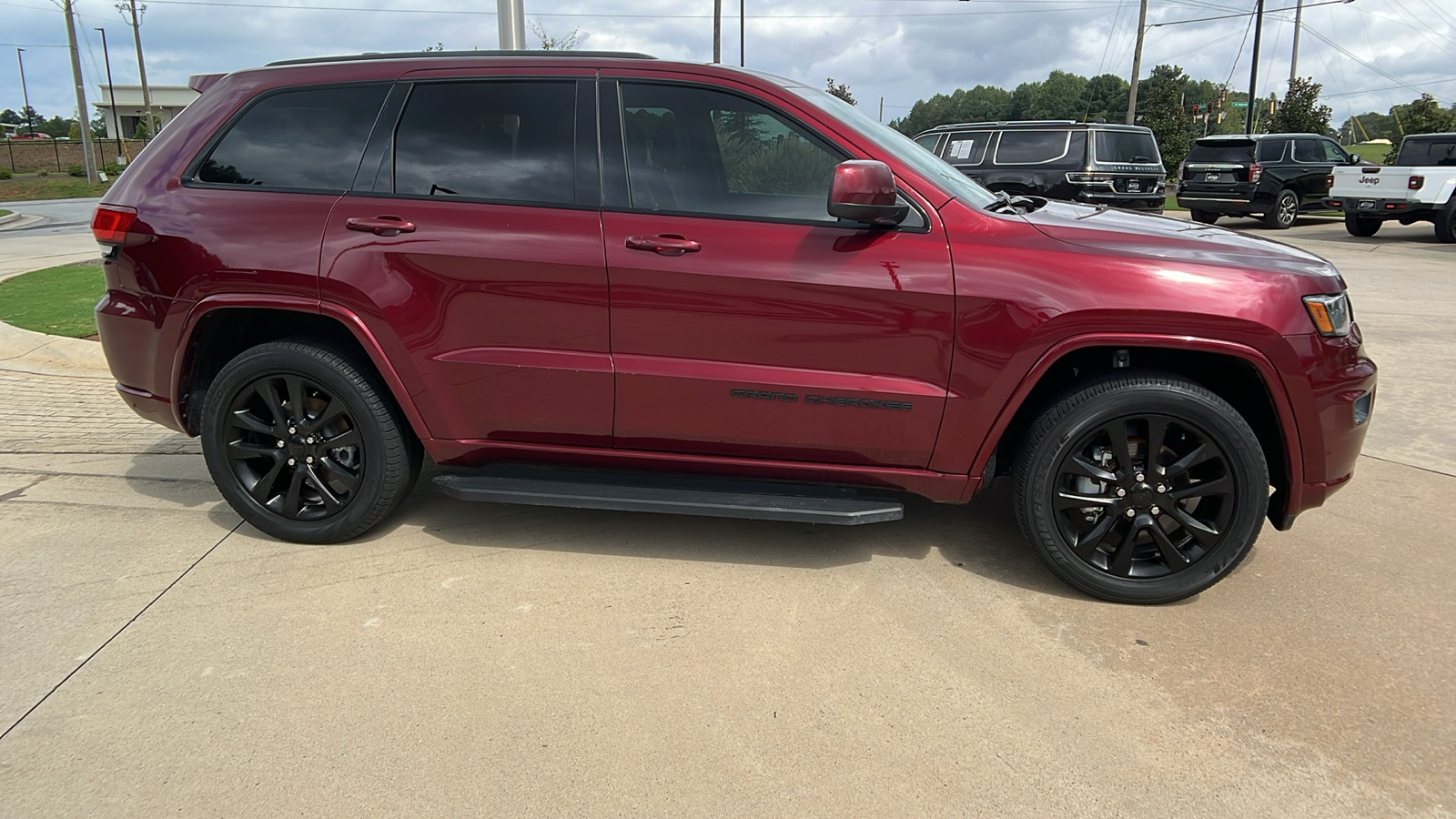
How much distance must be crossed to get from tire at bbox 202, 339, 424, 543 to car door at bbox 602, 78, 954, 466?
3.27 feet

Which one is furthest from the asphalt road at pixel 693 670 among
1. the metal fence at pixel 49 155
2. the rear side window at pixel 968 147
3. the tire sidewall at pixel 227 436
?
the metal fence at pixel 49 155

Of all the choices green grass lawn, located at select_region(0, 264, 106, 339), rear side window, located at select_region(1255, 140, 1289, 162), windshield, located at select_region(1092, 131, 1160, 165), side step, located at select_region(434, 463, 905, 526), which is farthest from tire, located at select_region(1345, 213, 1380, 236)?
green grass lawn, located at select_region(0, 264, 106, 339)

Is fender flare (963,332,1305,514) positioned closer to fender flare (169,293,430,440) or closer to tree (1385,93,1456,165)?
fender flare (169,293,430,440)

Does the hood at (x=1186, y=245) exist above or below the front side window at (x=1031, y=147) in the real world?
below

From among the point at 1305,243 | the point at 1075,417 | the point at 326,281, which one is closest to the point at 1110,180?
the point at 1305,243

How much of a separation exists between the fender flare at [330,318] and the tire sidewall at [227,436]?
0.15 m

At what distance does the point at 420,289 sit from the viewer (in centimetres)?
349

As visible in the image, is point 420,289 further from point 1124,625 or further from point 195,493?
point 1124,625

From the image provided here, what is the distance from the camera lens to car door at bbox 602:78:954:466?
327cm

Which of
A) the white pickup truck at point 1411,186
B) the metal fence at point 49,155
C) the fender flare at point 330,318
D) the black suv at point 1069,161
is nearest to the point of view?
the fender flare at point 330,318

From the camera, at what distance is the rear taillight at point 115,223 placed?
12.1ft

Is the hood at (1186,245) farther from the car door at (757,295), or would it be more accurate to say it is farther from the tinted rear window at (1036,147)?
the tinted rear window at (1036,147)

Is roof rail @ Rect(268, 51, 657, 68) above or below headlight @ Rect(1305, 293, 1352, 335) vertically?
above

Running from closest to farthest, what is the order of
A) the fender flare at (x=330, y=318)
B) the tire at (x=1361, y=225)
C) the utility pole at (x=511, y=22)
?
the fender flare at (x=330, y=318), the utility pole at (x=511, y=22), the tire at (x=1361, y=225)
